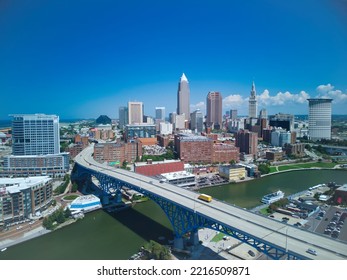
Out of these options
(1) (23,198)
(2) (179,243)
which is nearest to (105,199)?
(1) (23,198)

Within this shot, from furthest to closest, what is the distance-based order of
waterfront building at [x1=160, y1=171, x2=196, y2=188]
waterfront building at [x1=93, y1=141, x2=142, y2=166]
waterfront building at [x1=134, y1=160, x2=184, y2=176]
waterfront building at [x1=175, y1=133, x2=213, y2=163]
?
waterfront building at [x1=175, y1=133, x2=213, y2=163], waterfront building at [x1=93, y1=141, x2=142, y2=166], waterfront building at [x1=134, y1=160, x2=184, y2=176], waterfront building at [x1=160, y1=171, x2=196, y2=188]

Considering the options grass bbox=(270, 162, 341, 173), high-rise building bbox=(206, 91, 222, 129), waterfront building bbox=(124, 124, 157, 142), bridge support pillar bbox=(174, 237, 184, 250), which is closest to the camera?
bridge support pillar bbox=(174, 237, 184, 250)

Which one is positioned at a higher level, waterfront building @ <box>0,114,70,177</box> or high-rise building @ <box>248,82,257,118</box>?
high-rise building @ <box>248,82,257,118</box>

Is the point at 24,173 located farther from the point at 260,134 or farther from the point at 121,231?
the point at 260,134

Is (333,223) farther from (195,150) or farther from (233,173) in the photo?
(195,150)

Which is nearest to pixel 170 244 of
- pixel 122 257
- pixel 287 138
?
pixel 122 257

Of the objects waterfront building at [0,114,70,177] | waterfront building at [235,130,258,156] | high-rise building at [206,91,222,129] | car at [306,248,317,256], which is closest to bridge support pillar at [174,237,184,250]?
car at [306,248,317,256]

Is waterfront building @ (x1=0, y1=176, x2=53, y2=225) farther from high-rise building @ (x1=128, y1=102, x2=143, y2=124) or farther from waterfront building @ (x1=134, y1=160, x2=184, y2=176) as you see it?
high-rise building @ (x1=128, y1=102, x2=143, y2=124)

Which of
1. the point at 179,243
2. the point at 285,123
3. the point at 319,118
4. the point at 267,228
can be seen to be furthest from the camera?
the point at 285,123
